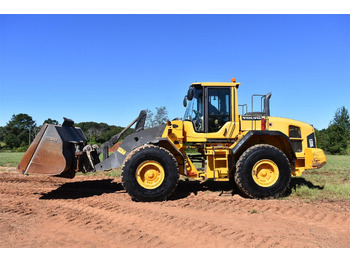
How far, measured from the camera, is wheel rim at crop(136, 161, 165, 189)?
6270mm

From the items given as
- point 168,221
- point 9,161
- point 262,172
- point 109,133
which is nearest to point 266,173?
point 262,172

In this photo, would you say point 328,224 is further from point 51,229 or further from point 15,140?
point 15,140

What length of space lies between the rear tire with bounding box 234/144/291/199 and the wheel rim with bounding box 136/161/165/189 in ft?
6.03

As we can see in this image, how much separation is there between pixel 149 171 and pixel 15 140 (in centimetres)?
5810

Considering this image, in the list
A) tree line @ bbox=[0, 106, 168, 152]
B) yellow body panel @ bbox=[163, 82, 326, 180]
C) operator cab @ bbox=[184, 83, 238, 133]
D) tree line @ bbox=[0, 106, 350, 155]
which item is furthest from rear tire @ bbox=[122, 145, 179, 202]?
tree line @ bbox=[0, 106, 168, 152]

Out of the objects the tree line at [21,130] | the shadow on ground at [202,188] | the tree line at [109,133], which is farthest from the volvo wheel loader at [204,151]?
the tree line at [21,130]

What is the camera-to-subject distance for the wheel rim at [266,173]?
656 cm

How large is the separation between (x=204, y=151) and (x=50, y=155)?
385cm

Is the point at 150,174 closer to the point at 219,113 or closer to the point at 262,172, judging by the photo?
the point at 219,113

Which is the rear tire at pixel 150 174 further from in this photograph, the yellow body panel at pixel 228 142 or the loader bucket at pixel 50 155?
the loader bucket at pixel 50 155

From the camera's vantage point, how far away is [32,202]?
240 inches

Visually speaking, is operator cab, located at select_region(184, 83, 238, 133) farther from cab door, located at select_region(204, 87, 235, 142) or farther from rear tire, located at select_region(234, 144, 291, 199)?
rear tire, located at select_region(234, 144, 291, 199)

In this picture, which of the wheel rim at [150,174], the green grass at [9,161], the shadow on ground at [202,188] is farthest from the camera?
the green grass at [9,161]

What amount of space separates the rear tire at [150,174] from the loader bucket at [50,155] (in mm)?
1643
